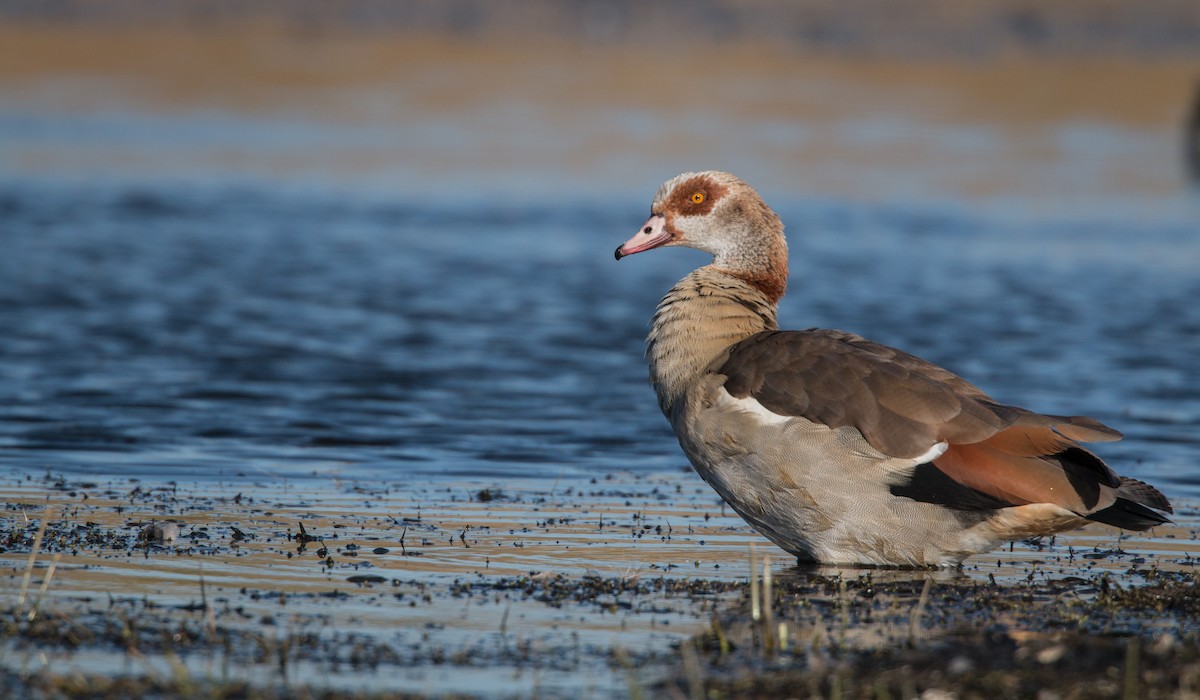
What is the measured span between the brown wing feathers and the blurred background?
113 inches

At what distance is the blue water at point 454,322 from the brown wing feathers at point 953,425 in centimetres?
274

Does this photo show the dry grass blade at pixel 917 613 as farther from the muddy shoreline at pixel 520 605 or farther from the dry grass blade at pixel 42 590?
the dry grass blade at pixel 42 590

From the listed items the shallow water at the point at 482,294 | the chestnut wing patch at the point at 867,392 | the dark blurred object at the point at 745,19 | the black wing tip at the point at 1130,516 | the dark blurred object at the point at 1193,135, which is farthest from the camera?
the dark blurred object at the point at 745,19

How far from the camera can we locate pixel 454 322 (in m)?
14.9

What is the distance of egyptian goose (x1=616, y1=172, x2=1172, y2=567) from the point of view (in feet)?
23.1

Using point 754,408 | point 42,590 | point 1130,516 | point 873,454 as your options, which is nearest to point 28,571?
point 42,590

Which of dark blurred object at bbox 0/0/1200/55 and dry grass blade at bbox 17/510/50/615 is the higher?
dark blurred object at bbox 0/0/1200/55

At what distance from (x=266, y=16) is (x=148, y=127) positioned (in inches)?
493

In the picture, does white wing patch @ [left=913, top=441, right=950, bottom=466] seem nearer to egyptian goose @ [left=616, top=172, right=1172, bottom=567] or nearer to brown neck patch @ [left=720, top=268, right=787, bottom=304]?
egyptian goose @ [left=616, top=172, right=1172, bottom=567]

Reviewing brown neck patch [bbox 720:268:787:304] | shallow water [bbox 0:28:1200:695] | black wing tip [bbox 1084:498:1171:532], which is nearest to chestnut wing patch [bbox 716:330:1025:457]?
black wing tip [bbox 1084:498:1171:532]

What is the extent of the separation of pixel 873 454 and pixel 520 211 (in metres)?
13.3

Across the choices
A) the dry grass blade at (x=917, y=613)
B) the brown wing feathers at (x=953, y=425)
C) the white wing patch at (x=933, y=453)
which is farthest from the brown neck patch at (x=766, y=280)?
the dry grass blade at (x=917, y=613)

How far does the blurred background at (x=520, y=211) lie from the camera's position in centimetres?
1149

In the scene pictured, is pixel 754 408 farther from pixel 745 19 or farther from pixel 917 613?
pixel 745 19
